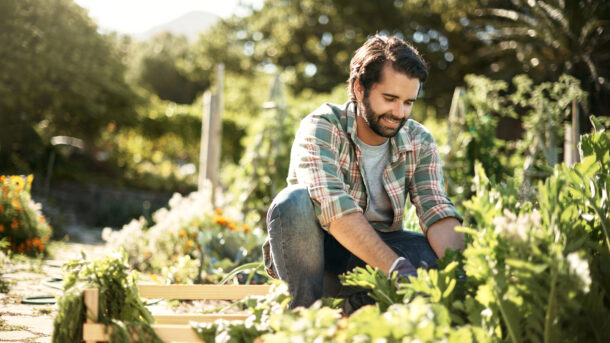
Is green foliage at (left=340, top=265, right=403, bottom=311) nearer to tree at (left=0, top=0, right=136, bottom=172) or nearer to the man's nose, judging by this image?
the man's nose

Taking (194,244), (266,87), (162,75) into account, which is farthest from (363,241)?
(162,75)

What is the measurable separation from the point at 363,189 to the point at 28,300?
1883 mm

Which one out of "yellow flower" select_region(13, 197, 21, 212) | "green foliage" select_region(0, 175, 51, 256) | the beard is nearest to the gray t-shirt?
the beard

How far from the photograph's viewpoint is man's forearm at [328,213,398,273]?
179 cm

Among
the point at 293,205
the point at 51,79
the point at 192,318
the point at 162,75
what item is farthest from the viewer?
the point at 162,75

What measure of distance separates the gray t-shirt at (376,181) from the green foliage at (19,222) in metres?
3.25

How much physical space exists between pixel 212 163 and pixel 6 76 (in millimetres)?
5764

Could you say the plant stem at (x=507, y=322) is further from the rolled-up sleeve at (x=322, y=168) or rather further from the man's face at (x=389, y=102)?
the man's face at (x=389, y=102)

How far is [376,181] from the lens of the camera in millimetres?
2289

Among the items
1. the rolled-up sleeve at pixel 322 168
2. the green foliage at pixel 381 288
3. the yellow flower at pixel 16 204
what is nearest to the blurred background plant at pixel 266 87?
the yellow flower at pixel 16 204

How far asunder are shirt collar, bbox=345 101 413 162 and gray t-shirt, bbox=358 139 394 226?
45mm

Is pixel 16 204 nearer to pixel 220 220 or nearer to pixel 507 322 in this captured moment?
pixel 220 220

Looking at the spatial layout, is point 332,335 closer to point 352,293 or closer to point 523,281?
point 523,281

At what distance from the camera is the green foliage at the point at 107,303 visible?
146 centimetres
